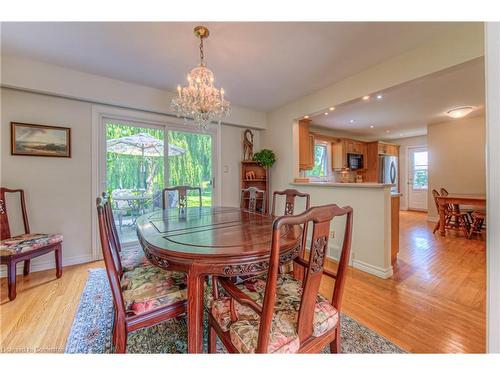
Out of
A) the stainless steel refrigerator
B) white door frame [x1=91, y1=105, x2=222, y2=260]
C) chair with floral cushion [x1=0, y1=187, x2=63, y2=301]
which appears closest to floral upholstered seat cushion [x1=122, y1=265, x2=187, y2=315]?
chair with floral cushion [x1=0, y1=187, x2=63, y2=301]

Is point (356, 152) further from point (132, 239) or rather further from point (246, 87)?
point (132, 239)

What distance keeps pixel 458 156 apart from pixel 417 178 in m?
1.99

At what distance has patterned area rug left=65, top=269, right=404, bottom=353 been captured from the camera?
1348mm

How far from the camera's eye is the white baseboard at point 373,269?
7.59 feet

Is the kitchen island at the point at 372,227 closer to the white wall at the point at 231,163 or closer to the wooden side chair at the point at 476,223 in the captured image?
the white wall at the point at 231,163

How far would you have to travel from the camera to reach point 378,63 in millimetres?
2318

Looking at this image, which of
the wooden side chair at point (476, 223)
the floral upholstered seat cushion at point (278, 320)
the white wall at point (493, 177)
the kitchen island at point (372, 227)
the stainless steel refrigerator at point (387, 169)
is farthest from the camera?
the stainless steel refrigerator at point (387, 169)

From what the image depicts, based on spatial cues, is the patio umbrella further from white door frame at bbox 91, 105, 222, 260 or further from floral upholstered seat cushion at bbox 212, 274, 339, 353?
floral upholstered seat cushion at bbox 212, 274, 339, 353

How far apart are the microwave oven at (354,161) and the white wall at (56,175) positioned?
17.9 feet

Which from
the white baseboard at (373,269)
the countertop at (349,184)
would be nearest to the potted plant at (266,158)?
the countertop at (349,184)

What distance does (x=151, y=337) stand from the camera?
4.80ft

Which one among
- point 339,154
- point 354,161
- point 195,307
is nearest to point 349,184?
point 195,307

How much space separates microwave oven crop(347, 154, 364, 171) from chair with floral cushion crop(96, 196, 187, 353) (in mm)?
5330
